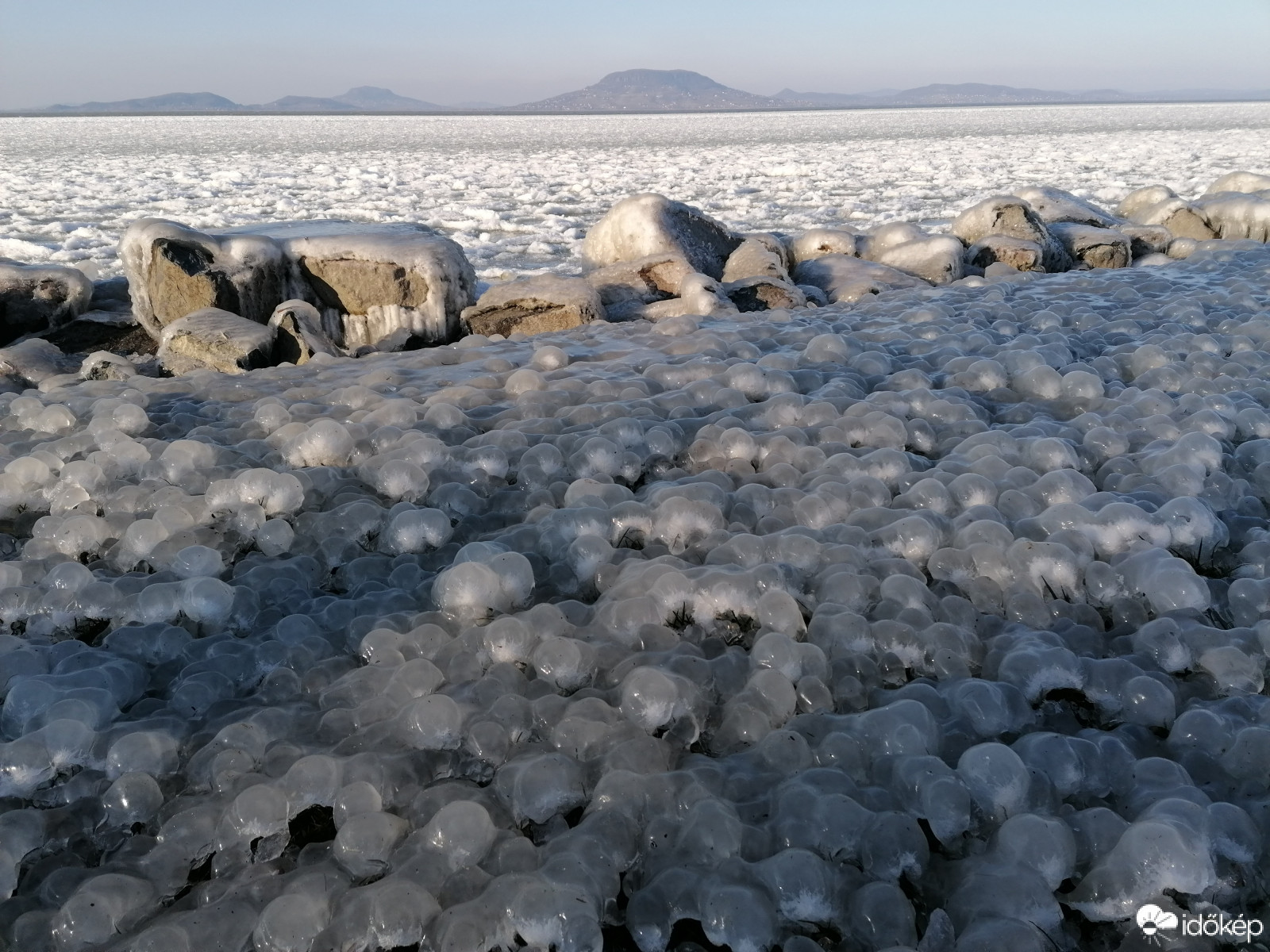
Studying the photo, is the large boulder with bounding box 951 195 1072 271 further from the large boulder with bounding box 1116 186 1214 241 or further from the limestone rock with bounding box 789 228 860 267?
the large boulder with bounding box 1116 186 1214 241

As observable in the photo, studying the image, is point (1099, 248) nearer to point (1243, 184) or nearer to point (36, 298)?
point (1243, 184)

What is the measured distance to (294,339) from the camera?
4.65 m

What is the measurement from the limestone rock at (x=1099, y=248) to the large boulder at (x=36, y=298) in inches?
256

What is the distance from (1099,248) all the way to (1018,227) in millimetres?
601

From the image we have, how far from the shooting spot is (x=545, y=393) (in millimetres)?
3404

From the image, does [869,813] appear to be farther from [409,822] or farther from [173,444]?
[173,444]

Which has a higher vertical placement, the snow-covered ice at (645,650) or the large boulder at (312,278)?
the large boulder at (312,278)

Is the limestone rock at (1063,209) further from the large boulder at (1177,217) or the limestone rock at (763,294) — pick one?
the limestone rock at (763,294)

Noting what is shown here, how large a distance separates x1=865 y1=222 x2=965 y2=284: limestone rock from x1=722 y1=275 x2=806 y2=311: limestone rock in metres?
1.03

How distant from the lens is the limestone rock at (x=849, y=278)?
5.64 m

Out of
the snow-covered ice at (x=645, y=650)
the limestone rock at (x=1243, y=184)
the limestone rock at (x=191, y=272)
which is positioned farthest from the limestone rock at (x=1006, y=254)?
the limestone rock at (x=191, y=272)

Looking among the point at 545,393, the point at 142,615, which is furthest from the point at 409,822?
the point at 545,393

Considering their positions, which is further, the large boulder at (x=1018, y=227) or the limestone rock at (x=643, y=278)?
the large boulder at (x=1018, y=227)

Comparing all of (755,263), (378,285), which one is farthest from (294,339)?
(755,263)
